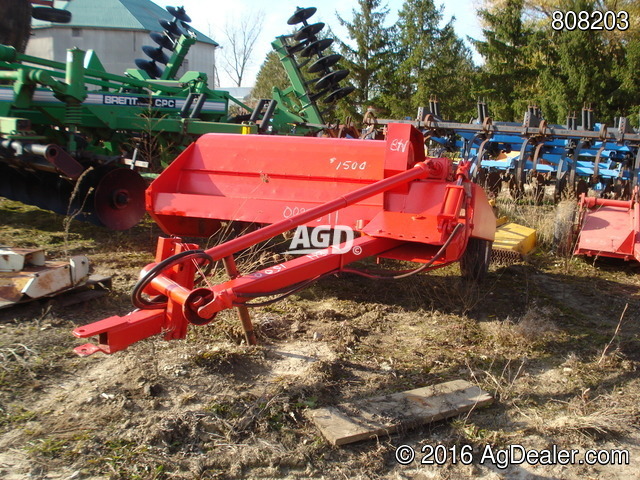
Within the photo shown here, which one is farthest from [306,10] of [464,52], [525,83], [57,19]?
[464,52]

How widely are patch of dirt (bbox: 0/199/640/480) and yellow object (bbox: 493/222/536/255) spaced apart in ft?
3.58

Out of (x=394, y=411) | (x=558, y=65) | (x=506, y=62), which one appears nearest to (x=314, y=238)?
(x=394, y=411)

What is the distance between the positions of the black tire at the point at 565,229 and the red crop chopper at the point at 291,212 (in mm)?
1661

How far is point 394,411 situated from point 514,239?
3.89m

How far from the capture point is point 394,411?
2904 millimetres

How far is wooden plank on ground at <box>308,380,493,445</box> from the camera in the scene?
2713 mm

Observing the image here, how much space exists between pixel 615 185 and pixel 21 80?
27.2ft

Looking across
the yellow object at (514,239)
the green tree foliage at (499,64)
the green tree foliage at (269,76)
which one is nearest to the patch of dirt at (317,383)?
the yellow object at (514,239)

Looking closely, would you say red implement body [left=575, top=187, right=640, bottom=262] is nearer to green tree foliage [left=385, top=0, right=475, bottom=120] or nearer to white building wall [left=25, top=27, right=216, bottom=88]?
green tree foliage [left=385, top=0, right=475, bottom=120]

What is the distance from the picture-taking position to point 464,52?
99.1 ft

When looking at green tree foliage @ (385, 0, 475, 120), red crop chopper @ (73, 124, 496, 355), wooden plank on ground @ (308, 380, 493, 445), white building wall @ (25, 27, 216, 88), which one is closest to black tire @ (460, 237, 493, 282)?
red crop chopper @ (73, 124, 496, 355)

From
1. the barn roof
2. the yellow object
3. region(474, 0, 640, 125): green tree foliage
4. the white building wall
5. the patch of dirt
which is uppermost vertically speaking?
the barn roof

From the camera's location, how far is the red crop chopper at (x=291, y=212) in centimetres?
285

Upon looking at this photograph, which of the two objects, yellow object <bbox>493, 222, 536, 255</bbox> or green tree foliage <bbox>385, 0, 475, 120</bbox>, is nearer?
yellow object <bbox>493, 222, 536, 255</bbox>
